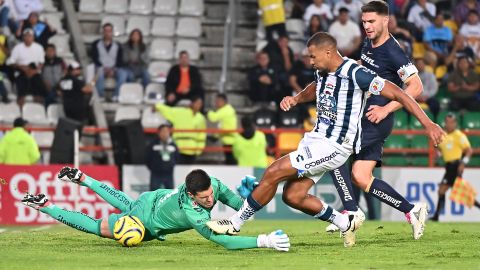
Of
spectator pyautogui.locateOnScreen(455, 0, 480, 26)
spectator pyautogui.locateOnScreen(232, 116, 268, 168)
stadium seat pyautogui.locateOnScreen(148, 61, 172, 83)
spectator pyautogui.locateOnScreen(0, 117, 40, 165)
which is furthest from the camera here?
spectator pyautogui.locateOnScreen(455, 0, 480, 26)

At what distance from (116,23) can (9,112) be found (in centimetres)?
358

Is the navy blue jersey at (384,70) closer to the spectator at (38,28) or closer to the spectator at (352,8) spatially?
the spectator at (38,28)

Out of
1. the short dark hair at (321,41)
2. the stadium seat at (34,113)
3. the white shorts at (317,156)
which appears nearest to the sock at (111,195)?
the white shorts at (317,156)

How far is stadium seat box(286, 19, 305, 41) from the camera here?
26.4 meters

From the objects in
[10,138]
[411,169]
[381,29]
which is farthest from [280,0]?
[381,29]

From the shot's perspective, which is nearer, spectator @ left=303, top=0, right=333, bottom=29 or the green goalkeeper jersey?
the green goalkeeper jersey

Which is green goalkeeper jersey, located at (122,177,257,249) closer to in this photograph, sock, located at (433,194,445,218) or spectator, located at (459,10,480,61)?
sock, located at (433,194,445,218)

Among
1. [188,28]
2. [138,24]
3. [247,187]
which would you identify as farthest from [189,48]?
[247,187]

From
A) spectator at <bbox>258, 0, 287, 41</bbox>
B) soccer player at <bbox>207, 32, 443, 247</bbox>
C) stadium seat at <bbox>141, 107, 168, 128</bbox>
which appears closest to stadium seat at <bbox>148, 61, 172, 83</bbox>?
stadium seat at <bbox>141, 107, 168, 128</bbox>

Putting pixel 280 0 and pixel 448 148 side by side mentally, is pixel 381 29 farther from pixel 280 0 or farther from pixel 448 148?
pixel 280 0

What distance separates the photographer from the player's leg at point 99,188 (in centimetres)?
1328

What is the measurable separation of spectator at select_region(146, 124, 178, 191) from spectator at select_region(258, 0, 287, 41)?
4324mm

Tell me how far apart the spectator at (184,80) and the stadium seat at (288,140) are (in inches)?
74.9

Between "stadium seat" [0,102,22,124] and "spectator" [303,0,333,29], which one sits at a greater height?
"spectator" [303,0,333,29]
